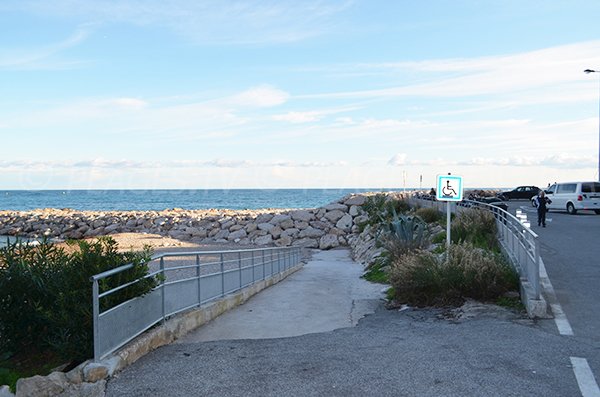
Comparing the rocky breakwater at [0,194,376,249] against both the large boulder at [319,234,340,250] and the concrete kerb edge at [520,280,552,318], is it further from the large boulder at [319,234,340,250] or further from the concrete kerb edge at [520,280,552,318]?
the concrete kerb edge at [520,280,552,318]

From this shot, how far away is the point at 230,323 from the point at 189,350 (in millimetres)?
2316

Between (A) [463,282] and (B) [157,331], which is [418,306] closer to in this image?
(A) [463,282]

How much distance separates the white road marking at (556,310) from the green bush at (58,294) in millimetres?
5789

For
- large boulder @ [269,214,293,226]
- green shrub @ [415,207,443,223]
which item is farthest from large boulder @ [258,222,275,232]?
green shrub @ [415,207,443,223]

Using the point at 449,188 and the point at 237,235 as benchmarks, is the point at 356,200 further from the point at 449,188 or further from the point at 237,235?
the point at 449,188

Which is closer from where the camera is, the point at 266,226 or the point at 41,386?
the point at 41,386

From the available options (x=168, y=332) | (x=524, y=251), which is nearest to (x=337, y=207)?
(x=524, y=251)

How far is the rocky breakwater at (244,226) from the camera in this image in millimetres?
43188

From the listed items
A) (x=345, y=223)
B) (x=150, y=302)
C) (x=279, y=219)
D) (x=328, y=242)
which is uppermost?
(x=150, y=302)

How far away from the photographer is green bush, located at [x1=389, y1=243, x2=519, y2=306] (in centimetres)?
1155

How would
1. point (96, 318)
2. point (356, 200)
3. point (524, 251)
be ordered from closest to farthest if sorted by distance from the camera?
point (96, 318) < point (524, 251) < point (356, 200)

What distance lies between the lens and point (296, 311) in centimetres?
1207

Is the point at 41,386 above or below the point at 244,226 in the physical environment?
above

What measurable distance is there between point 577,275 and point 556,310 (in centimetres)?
380
